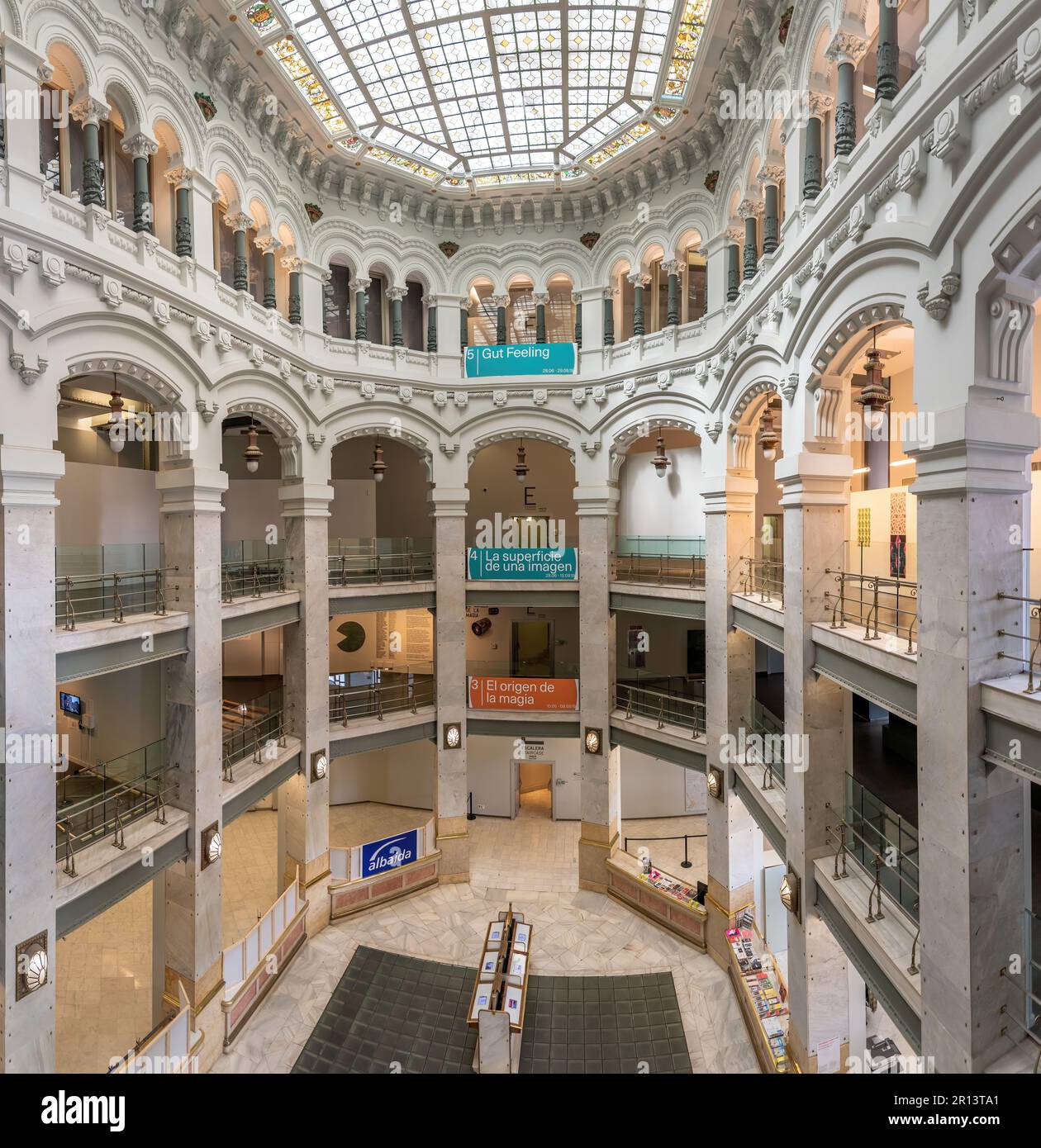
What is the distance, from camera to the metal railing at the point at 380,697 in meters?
15.4

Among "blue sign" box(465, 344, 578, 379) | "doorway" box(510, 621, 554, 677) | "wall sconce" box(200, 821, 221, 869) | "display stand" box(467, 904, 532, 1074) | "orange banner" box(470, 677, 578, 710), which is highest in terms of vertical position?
"blue sign" box(465, 344, 578, 379)

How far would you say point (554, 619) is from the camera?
20141 millimetres

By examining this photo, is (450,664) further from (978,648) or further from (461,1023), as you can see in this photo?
(978,648)

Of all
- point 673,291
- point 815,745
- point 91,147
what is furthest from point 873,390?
point 91,147

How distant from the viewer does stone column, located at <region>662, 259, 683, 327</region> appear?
14031 mm

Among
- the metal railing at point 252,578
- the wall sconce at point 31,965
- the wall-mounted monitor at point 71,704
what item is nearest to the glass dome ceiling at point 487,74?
the metal railing at point 252,578

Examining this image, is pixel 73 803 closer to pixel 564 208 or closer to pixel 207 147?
pixel 207 147

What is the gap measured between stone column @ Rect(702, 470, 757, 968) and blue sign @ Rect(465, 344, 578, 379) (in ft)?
13.8

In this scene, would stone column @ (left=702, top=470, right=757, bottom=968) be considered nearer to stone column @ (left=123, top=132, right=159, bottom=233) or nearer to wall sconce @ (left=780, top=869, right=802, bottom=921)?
wall sconce @ (left=780, top=869, right=802, bottom=921)

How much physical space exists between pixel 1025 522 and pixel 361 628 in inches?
685

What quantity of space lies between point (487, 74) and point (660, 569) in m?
10.7

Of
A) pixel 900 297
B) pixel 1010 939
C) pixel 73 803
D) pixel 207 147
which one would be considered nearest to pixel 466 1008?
pixel 73 803

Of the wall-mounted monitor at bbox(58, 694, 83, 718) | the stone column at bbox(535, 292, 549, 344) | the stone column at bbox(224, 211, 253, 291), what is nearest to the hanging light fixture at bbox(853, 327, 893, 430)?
the stone column at bbox(535, 292, 549, 344)

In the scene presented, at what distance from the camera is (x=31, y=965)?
763 cm
